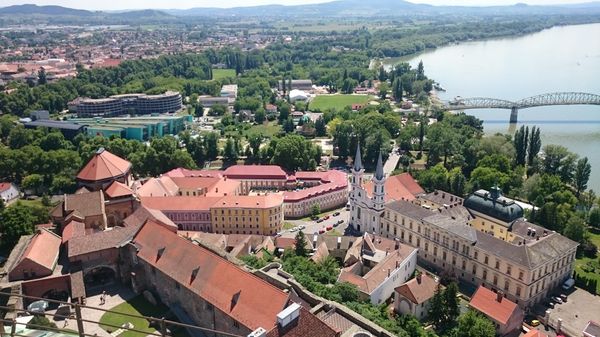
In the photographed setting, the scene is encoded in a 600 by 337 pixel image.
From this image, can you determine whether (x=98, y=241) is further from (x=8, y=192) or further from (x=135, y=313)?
(x=8, y=192)

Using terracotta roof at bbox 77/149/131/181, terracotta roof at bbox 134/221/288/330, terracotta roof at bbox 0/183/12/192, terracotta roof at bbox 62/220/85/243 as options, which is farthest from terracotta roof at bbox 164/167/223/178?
terracotta roof at bbox 134/221/288/330

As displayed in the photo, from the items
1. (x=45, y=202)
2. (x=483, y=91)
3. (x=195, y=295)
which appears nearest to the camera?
(x=195, y=295)

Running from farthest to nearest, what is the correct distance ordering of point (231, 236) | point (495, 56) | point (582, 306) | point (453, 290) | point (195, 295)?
point (495, 56)
point (231, 236)
point (582, 306)
point (453, 290)
point (195, 295)

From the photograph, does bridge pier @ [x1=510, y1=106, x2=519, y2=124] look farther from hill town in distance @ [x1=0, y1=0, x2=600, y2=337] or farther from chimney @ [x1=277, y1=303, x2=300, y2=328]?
chimney @ [x1=277, y1=303, x2=300, y2=328]

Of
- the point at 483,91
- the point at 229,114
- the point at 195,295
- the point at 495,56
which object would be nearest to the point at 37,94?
the point at 229,114

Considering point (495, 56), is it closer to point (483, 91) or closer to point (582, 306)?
point (483, 91)

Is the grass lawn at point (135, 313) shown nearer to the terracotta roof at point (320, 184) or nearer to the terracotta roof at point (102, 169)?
the terracotta roof at point (102, 169)

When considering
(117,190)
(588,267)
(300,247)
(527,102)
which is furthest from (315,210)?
(527,102)

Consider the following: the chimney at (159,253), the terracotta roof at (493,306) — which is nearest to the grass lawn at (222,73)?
the chimney at (159,253)
